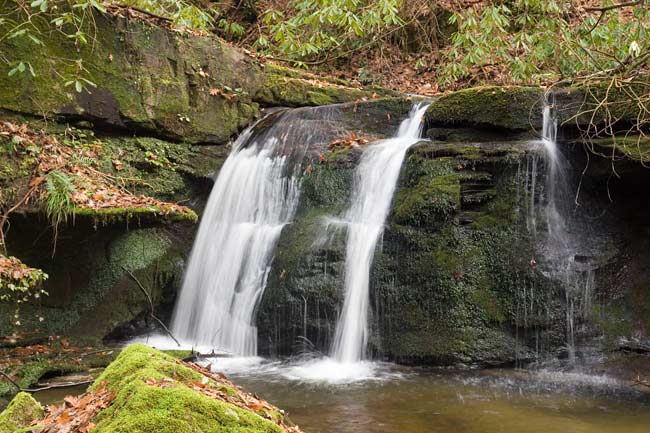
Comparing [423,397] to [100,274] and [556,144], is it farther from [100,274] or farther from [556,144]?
[100,274]

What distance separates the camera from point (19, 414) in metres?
2.95

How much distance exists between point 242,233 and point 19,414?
5.36m

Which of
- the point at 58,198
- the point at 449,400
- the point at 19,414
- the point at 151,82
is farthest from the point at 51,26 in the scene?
the point at 449,400

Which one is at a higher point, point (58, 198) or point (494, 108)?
point (494, 108)

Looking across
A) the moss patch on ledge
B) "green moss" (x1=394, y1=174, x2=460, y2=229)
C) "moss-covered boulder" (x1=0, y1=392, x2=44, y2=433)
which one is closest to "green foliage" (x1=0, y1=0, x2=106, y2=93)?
the moss patch on ledge

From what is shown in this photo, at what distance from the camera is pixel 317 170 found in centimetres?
827

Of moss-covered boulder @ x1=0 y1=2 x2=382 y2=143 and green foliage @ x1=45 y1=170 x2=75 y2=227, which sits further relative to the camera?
moss-covered boulder @ x1=0 y1=2 x2=382 y2=143

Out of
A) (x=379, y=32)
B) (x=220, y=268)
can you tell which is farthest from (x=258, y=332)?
(x=379, y=32)

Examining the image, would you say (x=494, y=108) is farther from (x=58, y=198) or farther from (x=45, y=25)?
(x=45, y=25)

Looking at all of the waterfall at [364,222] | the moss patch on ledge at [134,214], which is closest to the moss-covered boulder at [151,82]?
the moss patch on ledge at [134,214]

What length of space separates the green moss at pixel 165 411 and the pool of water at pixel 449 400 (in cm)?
194

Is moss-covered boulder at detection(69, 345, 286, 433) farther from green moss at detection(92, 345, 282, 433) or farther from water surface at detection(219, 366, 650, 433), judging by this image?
water surface at detection(219, 366, 650, 433)

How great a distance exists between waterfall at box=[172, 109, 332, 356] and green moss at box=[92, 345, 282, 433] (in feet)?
15.4

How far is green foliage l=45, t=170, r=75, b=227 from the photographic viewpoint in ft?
20.7
